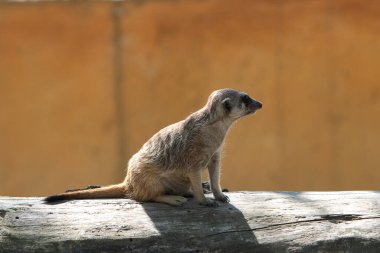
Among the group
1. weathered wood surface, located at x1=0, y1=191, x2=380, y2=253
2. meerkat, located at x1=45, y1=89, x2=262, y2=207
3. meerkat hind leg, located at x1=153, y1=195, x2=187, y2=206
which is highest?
meerkat, located at x1=45, y1=89, x2=262, y2=207

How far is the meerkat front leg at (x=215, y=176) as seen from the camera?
458cm

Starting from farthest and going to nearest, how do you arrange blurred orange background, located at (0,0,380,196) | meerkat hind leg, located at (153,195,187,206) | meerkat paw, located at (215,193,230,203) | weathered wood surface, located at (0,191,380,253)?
blurred orange background, located at (0,0,380,196) → meerkat paw, located at (215,193,230,203) → meerkat hind leg, located at (153,195,187,206) → weathered wood surface, located at (0,191,380,253)

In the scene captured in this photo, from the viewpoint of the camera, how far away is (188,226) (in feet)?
13.9

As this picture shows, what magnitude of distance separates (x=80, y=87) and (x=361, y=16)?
2993mm

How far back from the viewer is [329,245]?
427cm

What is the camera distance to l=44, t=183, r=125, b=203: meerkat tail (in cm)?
444

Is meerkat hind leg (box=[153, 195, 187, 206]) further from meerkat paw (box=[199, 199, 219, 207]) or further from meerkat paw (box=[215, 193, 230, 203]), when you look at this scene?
meerkat paw (box=[215, 193, 230, 203])

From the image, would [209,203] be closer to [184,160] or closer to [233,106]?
[184,160]

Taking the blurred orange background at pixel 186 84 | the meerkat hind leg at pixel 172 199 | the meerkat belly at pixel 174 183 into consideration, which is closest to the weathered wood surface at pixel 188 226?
the meerkat hind leg at pixel 172 199

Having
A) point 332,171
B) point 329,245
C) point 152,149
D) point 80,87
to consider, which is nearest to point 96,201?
point 152,149

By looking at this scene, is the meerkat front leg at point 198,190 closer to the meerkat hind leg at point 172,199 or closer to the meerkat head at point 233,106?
the meerkat hind leg at point 172,199

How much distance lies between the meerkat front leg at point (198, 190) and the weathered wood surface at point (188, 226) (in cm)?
5

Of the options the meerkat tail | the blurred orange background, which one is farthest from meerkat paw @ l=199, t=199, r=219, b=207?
the blurred orange background

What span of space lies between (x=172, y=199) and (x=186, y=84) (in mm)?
3888
